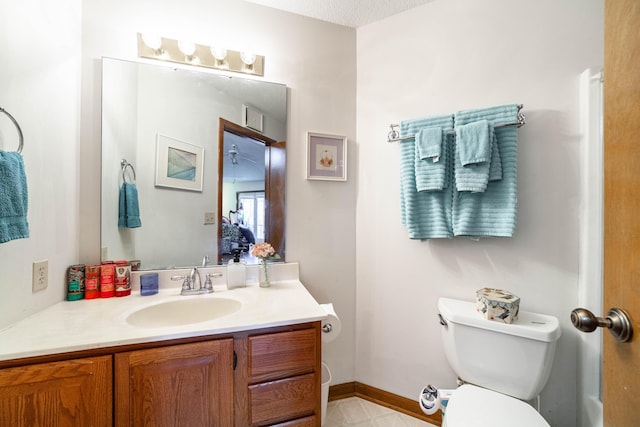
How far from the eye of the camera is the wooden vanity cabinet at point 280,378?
919mm

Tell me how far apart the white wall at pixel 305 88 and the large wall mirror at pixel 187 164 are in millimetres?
108

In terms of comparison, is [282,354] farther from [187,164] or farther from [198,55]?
[198,55]

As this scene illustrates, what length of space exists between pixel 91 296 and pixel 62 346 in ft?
1.62

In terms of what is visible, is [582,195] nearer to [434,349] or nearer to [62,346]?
[434,349]

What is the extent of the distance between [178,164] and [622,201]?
1.66 meters

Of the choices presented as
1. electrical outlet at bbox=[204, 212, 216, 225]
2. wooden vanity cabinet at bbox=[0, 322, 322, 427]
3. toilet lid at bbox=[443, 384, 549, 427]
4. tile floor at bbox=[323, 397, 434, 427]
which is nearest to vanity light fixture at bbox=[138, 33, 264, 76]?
electrical outlet at bbox=[204, 212, 216, 225]

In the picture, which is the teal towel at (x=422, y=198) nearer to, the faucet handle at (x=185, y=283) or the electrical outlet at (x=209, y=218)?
the electrical outlet at (x=209, y=218)

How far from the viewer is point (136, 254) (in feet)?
4.23

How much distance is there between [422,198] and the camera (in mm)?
1342

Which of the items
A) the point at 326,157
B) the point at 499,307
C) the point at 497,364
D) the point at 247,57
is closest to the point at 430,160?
the point at 326,157

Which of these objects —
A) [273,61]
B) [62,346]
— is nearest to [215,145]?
[273,61]

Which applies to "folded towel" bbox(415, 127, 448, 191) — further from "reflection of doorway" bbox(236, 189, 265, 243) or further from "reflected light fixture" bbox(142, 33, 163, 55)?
"reflected light fixture" bbox(142, 33, 163, 55)

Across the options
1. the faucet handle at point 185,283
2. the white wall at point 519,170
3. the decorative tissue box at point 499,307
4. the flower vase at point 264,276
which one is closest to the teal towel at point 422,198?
the white wall at point 519,170

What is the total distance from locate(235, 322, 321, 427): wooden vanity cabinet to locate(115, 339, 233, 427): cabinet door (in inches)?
2.2
